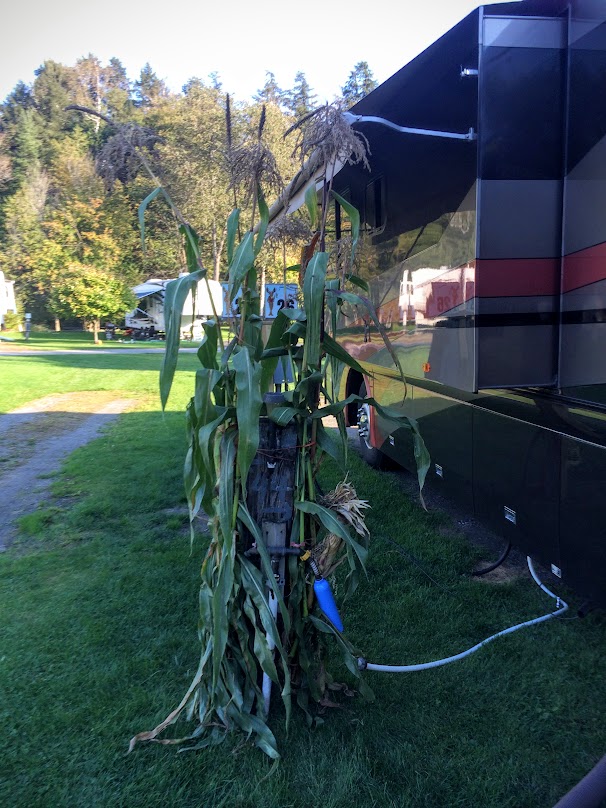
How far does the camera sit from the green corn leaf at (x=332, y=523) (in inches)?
101

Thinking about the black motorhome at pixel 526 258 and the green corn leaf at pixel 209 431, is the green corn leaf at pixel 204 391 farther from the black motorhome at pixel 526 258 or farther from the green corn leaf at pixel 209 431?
the black motorhome at pixel 526 258

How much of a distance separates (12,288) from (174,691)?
41389mm

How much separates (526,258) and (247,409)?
178 cm

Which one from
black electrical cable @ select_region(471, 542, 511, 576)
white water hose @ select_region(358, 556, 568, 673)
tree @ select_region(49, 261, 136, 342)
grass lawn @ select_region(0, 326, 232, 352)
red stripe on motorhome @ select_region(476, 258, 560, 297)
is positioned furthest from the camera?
tree @ select_region(49, 261, 136, 342)

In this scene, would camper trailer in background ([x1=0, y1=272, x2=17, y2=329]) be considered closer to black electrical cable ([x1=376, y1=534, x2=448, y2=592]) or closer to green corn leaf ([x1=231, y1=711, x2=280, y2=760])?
black electrical cable ([x1=376, y1=534, x2=448, y2=592])

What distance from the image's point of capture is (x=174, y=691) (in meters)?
3.09

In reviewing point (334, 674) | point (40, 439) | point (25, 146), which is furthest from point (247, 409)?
point (25, 146)

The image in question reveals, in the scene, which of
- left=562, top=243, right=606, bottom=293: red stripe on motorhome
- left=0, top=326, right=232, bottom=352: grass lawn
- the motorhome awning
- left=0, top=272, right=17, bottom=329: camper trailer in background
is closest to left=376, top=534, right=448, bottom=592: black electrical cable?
left=562, top=243, right=606, bottom=293: red stripe on motorhome

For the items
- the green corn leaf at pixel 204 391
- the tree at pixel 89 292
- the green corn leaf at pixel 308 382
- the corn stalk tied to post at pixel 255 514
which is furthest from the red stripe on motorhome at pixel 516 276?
the tree at pixel 89 292

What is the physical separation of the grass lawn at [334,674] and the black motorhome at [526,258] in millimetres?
542

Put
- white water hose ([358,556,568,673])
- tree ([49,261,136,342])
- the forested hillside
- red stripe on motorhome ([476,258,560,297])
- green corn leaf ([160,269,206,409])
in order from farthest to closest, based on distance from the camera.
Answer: tree ([49,261,136,342]), the forested hillside, red stripe on motorhome ([476,258,560,297]), white water hose ([358,556,568,673]), green corn leaf ([160,269,206,409])

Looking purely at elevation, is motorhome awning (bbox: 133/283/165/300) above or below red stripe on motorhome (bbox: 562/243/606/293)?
above

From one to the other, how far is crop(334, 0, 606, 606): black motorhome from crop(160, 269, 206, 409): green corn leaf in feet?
5.40

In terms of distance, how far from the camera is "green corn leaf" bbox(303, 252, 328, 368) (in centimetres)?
236
